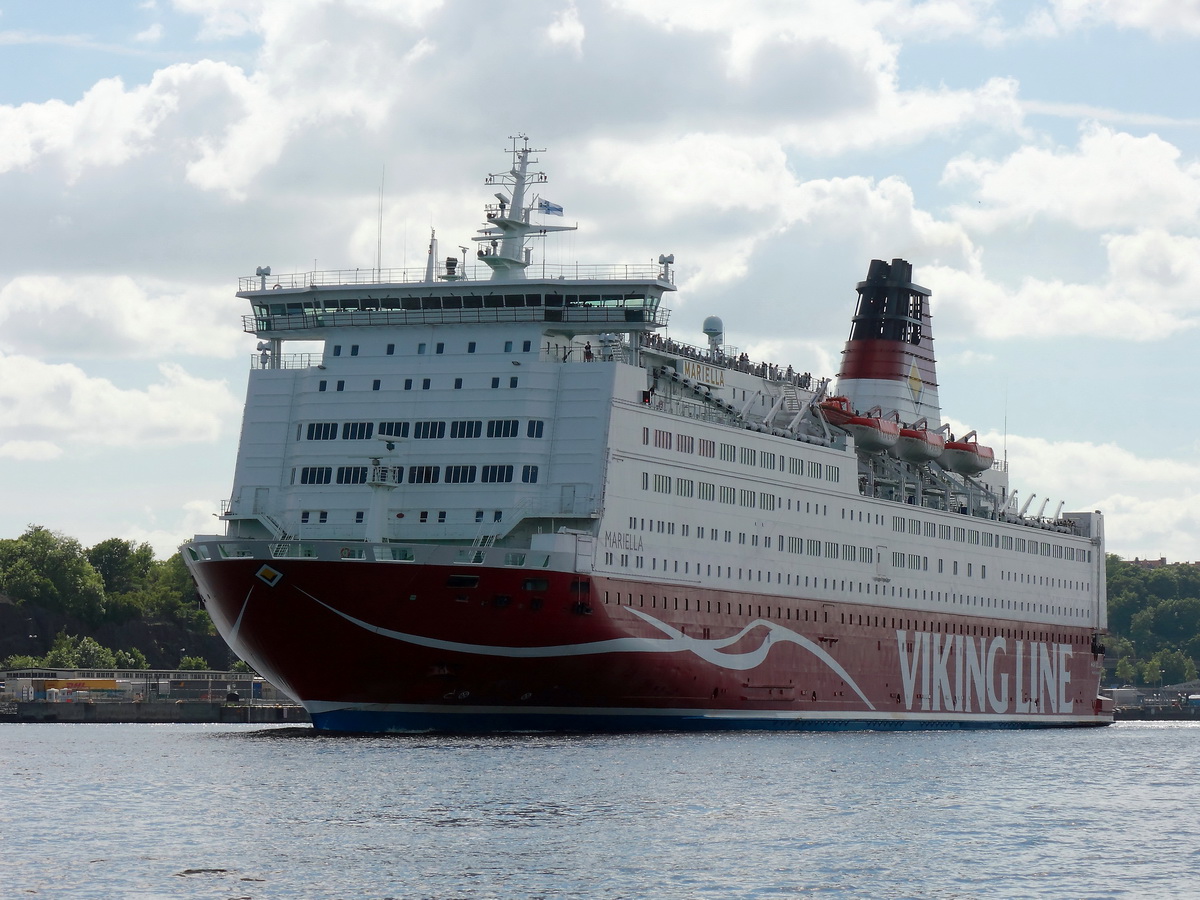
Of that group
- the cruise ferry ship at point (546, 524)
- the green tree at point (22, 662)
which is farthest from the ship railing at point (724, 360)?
the green tree at point (22, 662)

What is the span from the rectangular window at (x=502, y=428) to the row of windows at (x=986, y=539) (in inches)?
832

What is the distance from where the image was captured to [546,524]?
59219 millimetres

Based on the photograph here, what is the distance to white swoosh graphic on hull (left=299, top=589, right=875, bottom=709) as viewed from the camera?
54.3 m

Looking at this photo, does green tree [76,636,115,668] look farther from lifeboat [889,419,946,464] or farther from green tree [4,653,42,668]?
lifeboat [889,419,946,464]

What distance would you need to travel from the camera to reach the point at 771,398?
72.6 m

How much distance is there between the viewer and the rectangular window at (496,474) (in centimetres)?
5934

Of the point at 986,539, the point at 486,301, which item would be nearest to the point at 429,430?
the point at 486,301

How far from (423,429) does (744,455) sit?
38.2 feet

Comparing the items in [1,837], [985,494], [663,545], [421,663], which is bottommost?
[1,837]

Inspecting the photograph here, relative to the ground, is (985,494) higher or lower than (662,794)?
higher

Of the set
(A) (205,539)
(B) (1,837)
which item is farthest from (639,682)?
(B) (1,837)

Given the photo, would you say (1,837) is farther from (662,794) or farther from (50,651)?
(50,651)

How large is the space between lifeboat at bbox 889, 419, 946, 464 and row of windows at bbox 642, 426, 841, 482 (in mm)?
8741

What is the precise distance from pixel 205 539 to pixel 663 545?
1436 centimetres
